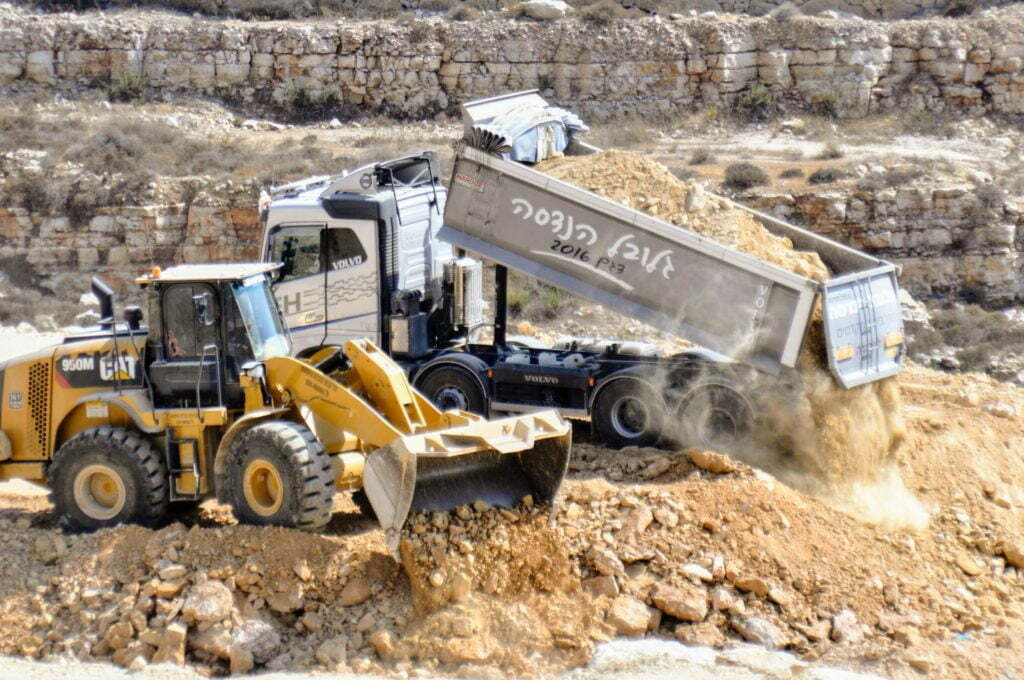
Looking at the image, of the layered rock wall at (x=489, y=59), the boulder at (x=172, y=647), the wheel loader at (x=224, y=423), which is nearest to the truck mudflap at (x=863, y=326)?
the wheel loader at (x=224, y=423)

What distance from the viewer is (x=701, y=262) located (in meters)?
12.8

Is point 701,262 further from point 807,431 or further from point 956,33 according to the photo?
point 956,33

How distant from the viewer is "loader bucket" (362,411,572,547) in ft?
31.6

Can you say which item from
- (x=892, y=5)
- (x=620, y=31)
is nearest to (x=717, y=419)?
(x=620, y=31)

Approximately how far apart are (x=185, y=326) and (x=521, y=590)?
A: 367cm

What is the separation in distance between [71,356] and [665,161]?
808 inches

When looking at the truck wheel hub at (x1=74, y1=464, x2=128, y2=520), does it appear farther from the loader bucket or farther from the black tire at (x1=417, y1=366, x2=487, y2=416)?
the black tire at (x1=417, y1=366, x2=487, y2=416)

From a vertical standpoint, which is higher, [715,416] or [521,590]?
[715,416]

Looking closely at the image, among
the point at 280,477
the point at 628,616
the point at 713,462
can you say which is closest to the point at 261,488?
the point at 280,477

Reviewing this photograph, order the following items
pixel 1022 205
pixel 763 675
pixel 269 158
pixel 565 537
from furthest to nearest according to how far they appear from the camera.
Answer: pixel 269 158
pixel 1022 205
pixel 565 537
pixel 763 675

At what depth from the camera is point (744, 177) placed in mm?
27328

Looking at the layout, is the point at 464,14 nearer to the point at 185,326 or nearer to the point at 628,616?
the point at 185,326

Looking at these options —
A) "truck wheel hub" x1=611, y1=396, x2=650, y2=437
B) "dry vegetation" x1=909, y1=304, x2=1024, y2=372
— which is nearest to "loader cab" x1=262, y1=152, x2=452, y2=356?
"truck wheel hub" x1=611, y1=396, x2=650, y2=437

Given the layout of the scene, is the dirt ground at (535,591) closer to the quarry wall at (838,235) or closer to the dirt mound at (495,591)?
the dirt mound at (495,591)
